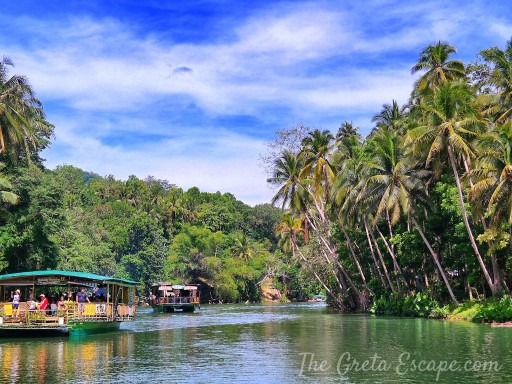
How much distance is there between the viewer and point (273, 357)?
19.9 m

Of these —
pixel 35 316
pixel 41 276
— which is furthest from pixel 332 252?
pixel 35 316

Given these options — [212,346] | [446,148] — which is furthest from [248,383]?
[446,148]

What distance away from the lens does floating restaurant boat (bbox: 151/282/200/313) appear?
5741 cm

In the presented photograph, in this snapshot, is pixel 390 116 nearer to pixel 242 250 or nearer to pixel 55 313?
pixel 55 313

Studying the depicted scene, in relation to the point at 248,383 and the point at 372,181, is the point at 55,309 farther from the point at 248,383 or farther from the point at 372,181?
the point at 372,181

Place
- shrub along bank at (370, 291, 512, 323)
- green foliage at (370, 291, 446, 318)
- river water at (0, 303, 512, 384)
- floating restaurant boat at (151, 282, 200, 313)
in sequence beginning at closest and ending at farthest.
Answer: river water at (0, 303, 512, 384), shrub along bank at (370, 291, 512, 323), green foliage at (370, 291, 446, 318), floating restaurant boat at (151, 282, 200, 313)

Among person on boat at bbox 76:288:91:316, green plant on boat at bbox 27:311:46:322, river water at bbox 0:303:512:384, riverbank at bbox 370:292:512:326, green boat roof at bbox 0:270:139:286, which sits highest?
→ green boat roof at bbox 0:270:139:286

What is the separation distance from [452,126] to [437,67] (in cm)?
1193

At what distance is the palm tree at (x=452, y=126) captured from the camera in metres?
32.2

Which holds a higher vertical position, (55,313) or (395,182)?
(395,182)

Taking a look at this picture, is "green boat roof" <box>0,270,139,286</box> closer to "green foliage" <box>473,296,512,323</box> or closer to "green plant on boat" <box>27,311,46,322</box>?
"green plant on boat" <box>27,311,46,322</box>

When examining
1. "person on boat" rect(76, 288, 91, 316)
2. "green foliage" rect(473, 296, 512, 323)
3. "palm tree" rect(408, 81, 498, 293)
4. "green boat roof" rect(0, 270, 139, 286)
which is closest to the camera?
"green boat roof" rect(0, 270, 139, 286)

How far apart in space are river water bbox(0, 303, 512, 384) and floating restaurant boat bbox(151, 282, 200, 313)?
28.0m

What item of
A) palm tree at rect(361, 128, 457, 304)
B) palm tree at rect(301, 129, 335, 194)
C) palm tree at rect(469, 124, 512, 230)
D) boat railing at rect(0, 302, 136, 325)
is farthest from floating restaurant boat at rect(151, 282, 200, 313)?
palm tree at rect(469, 124, 512, 230)
